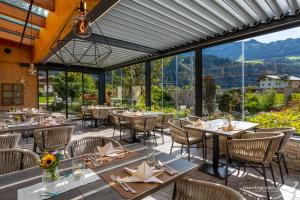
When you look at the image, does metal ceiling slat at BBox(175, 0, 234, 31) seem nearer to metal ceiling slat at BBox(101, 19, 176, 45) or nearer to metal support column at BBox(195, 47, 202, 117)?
metal support column at BBox(195, 47, 202, 117)

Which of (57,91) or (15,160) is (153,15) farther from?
(57,91)

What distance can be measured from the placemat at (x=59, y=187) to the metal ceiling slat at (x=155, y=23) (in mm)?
3046

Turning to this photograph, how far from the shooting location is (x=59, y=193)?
1.29 meters

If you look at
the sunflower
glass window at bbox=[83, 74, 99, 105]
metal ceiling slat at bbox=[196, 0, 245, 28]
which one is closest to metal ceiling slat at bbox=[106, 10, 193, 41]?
metal ceiling slat at bbox=[196, 0, 245, 28]

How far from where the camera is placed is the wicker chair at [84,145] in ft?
7.62

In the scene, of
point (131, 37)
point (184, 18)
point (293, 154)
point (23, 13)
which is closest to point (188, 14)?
point (184, 18)

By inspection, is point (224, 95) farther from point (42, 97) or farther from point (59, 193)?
point (42, 97)

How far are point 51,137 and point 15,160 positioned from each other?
150 cm

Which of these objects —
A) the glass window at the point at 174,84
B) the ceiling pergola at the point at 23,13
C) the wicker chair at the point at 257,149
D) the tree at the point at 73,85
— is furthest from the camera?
the tree at the point at 73,85

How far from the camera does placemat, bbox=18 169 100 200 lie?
1.24 meters

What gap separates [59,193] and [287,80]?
467 cm

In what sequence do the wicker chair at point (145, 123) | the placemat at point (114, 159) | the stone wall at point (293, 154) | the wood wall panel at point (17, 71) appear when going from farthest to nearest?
the wood wall panel at point (17, 71) → the wicker chair at point (145, 123) → the stone wall at point (293, 154) → the placemat at point (114, 159)

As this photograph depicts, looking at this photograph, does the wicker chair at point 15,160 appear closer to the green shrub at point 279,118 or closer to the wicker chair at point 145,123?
the wicker chair at point 145,123

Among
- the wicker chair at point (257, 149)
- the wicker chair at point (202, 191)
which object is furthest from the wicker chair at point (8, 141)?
the wicker chair at point (257, 149)
